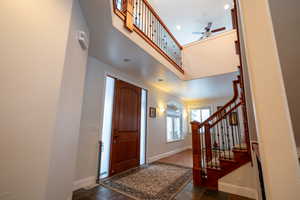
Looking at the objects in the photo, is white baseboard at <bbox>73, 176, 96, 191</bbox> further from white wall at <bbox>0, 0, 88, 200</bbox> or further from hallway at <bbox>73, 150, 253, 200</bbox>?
white wall at <bbox>0, 0, 88, 200</bbox>

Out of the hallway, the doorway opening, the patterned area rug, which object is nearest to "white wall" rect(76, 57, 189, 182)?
the doorway opening

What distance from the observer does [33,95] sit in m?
1.05

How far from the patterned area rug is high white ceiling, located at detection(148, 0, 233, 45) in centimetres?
499

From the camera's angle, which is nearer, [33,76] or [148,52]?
[33,76]

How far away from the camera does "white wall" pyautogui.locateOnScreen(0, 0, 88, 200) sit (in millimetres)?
911

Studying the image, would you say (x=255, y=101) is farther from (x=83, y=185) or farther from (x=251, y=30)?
(x=83, y=185)

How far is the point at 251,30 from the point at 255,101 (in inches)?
15.4

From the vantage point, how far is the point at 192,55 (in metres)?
4.10

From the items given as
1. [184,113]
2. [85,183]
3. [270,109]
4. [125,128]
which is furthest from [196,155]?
[184,113]

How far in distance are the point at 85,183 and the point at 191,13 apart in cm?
574

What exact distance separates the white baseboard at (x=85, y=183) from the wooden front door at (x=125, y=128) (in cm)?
45

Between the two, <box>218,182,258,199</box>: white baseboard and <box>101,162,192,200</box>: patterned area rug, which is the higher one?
<box>218,182,258,199</box>: white baseboard

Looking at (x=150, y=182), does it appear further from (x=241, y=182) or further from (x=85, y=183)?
(x=241, y=182)

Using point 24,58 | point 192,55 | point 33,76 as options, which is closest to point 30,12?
point 24,58
